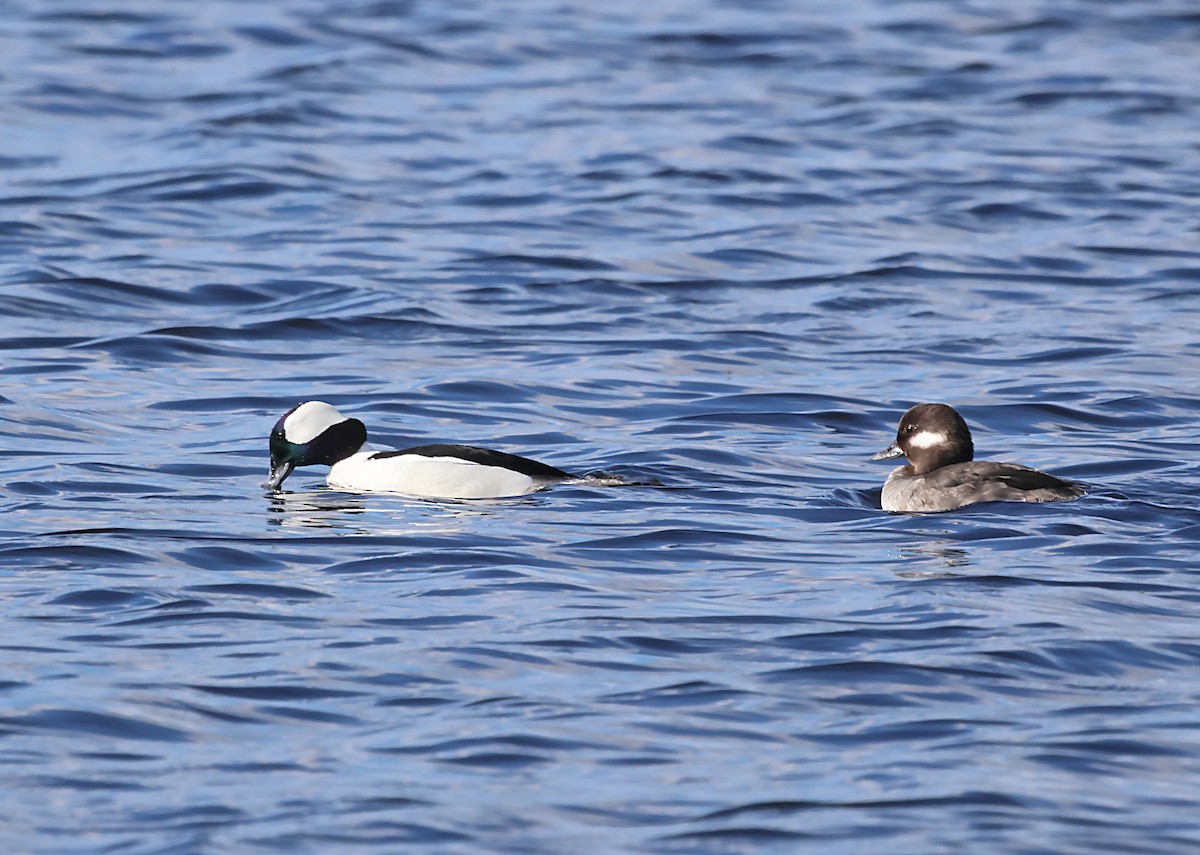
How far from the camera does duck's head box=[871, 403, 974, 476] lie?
12.5 meters

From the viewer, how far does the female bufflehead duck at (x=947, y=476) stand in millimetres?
11555

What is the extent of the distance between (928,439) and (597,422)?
2645 millimetres

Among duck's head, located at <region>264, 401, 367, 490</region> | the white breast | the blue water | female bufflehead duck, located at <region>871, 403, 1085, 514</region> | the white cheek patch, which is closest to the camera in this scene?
the blue water

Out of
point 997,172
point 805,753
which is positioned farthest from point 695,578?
point 997,172

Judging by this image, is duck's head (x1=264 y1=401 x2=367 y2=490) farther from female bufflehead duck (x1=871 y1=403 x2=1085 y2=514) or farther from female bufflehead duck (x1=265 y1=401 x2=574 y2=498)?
female bufflehead duck (x1=871 y1=403 x2=1085 y2=514)

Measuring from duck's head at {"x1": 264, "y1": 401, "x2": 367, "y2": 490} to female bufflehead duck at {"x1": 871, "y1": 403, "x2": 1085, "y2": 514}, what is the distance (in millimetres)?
3143

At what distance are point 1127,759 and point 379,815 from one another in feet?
8.29

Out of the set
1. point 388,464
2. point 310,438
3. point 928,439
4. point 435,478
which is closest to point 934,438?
point 928,439

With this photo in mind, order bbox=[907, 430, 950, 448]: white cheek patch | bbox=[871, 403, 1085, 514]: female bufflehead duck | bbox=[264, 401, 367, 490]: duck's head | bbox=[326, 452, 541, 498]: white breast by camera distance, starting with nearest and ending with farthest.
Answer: bbox=[871, 403, 1085, 514]: female bufflehead duck
bbox=[326, 452, 541, 498]: white breast
bbox=[907, 430, 950, 448]: white cheek patch
bbox=[264, 401, 367, 490]: duck's head

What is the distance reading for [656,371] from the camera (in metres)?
16.0

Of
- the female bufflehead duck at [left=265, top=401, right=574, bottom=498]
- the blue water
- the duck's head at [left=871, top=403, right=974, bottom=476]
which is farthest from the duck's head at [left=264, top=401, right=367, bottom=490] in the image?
the duck's head at [left=871, top=403, right=974, bottom=476]

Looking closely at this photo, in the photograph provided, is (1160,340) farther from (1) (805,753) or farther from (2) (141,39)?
(2) (141,39)

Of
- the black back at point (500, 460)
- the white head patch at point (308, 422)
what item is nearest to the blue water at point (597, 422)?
the black back at point (500, 460)

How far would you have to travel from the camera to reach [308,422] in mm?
12664
